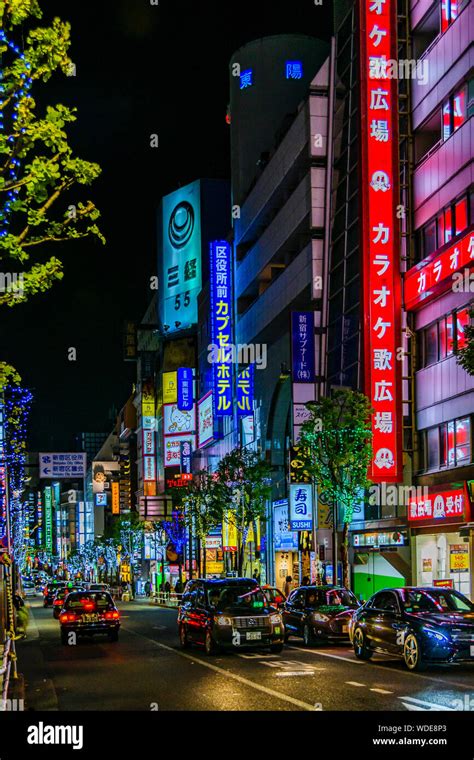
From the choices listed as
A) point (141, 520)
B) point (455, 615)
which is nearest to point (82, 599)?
point (455, 615)

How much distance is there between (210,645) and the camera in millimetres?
24203

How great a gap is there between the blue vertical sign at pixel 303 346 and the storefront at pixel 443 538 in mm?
12330

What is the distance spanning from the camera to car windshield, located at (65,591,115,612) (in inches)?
1245

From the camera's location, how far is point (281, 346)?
57.8m

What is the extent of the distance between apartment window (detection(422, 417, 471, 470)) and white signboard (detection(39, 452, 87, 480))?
31.5 metres

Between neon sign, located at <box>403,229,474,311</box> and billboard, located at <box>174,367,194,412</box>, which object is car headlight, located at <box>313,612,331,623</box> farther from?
billboard, located at <box>174,367,194,412</box>

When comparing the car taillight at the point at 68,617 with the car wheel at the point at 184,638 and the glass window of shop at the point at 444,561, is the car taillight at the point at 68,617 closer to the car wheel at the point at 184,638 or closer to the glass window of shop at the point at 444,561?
the car wheel at the point at 184,638

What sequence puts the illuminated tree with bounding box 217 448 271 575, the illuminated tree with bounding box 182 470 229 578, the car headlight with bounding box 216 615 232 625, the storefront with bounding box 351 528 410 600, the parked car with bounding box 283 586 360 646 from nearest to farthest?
1. the car headlight with bounding box 216 615 232 625
2. the parked car with bounding box 283 586 360 646
3. the storefront with bounding box 351 528 410 600
4. the illuminated tree with bounding box 217 448 271 575
5. the illuminated tree with bounding box 182 470 229 578

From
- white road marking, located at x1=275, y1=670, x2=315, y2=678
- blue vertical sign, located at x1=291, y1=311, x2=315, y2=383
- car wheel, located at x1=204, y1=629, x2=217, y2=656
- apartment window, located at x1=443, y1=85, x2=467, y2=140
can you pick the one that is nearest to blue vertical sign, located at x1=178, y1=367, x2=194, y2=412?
blue vertical sign, located at x1=291, y1=311, x2=315, y2=383

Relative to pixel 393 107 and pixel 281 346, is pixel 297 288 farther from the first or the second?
pixel 393 107

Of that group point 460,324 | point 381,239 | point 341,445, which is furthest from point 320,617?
point 381,239

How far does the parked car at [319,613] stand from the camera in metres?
26.3

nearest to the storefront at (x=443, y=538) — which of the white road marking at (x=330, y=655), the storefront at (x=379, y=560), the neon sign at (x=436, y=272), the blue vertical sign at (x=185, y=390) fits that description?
the storefront at (x=379, y=560)
